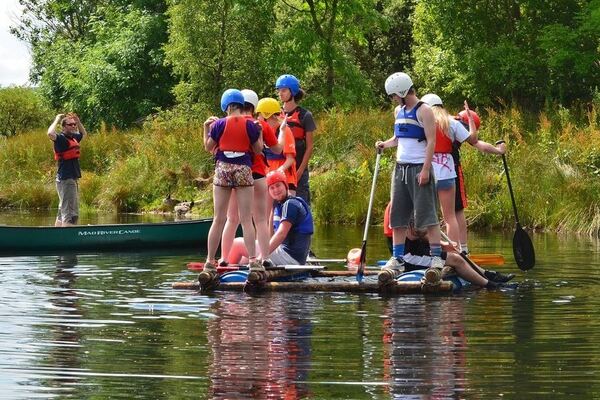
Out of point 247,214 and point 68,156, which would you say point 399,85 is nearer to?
point 247,214

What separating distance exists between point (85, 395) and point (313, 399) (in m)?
1.19

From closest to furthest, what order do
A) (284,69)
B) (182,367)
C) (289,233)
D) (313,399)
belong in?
(313,399) → (182,367) → (289,233) → (284,69)

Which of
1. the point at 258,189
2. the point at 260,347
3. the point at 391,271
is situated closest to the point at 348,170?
the point at 258,189

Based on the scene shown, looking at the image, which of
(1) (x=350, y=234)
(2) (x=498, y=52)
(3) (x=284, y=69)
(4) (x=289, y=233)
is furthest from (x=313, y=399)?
(3) (x=284, y=69)

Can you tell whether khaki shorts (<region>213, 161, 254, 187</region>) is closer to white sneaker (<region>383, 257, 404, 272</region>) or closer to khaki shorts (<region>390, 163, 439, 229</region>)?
khaki shorts (<region>390, 163, 439, 229</region>)

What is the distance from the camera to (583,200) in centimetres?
2188

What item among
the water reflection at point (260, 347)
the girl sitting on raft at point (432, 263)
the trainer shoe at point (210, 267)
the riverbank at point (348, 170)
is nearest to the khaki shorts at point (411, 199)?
the girl sitting on raft at point (432, 263)

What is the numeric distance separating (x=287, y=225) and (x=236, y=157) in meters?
0.84

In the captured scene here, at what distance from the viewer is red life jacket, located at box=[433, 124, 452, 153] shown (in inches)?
528

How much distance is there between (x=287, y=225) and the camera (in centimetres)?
1305

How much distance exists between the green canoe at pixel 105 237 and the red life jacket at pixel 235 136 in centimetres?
636

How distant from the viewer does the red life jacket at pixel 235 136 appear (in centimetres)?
1263

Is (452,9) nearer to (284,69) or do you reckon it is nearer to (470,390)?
(284,69)

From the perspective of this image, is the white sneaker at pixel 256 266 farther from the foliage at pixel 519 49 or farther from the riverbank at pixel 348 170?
the foliage at pixel 519 49
